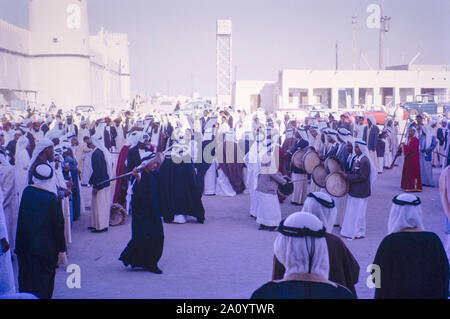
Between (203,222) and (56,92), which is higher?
(56,92)

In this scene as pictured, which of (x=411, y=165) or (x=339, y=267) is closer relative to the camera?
(x=339, y=267)

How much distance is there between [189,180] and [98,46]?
29.8 meters

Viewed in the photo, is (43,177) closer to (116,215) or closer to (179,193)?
(116,215)

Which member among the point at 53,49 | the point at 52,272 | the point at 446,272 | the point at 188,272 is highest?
the point at 53,49

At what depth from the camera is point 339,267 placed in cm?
312

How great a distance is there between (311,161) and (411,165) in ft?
11.0

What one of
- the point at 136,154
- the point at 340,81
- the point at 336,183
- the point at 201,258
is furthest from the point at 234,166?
the point at 340,81

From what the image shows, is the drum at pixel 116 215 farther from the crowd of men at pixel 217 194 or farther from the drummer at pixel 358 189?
the drummer at pixel 358 189

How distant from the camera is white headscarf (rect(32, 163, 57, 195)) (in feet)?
13.9

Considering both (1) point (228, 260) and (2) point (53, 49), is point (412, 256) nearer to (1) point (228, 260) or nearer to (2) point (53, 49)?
(1) point (228, 260)

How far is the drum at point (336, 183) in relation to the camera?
6.98 meters

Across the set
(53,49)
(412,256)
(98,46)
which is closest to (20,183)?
(412,256)

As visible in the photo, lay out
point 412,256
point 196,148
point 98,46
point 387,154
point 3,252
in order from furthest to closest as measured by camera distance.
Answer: point 98,46 < point 387,154 < point 196,148 < point 3,252 < point 412,256

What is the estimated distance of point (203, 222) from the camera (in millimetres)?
8305
